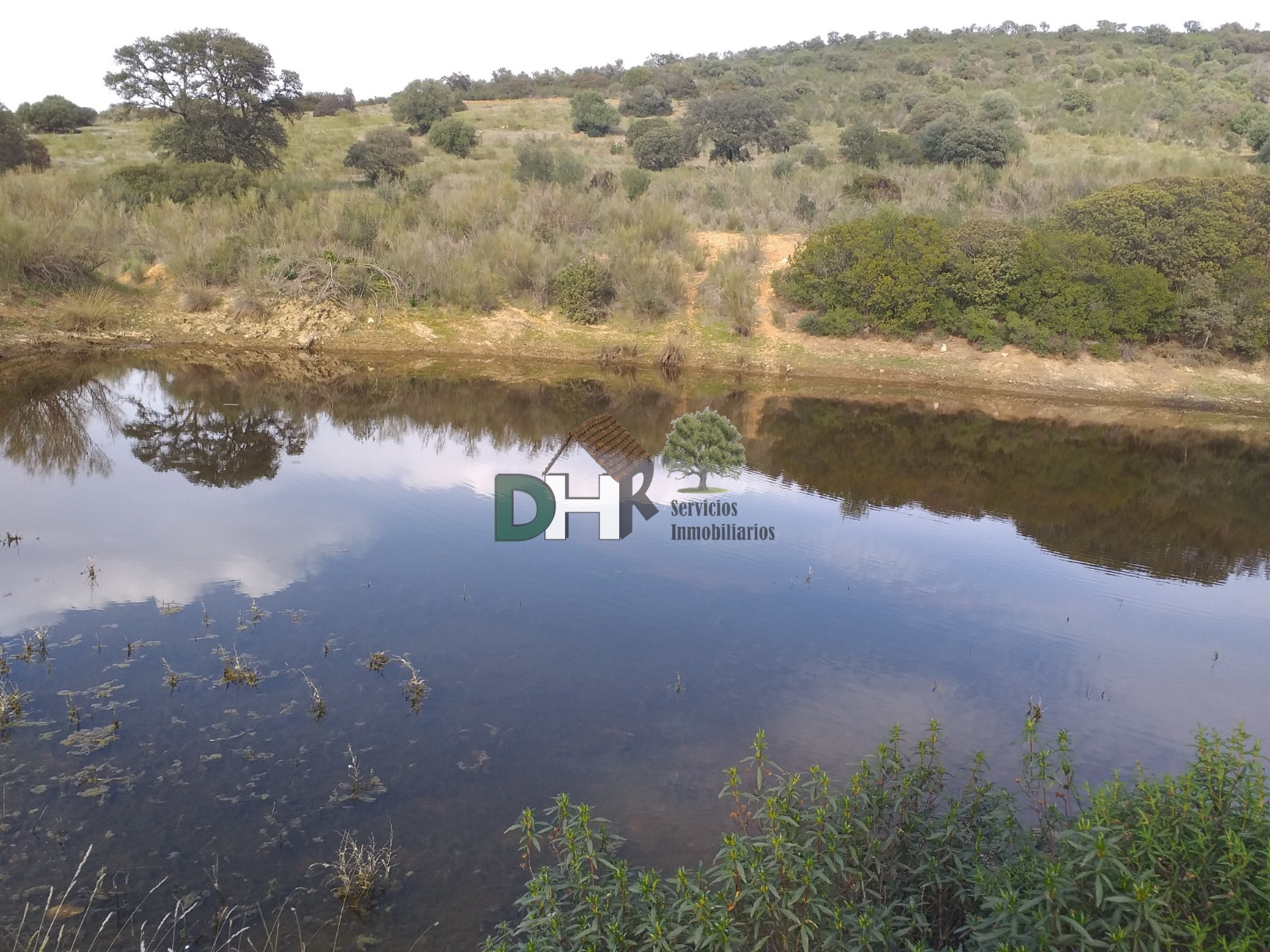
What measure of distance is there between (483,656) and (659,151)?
30.9 m

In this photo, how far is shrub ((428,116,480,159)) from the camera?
3666 centimetres

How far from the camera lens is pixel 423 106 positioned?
43594 mm

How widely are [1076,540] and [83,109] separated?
162ft

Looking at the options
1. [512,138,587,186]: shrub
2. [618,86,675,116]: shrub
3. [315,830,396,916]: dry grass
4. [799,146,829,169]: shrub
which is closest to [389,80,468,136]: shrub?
[618,86,675,116]: shrub

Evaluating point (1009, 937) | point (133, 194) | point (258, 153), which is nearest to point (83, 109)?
point (258, 153)

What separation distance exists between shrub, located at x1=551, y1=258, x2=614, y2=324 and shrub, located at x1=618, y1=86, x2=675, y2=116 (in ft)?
94.7

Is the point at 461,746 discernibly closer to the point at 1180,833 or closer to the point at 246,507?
the point at 1180,833

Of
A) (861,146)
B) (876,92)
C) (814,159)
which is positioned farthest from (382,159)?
(876,92)

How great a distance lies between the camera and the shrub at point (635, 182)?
28219 mm

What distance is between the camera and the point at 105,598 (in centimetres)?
800

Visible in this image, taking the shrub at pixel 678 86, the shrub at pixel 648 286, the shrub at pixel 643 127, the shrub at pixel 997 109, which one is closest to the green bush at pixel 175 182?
the shrub at pixel 648 286

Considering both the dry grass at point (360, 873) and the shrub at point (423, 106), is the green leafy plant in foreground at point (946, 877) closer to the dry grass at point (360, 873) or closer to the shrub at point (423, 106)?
the dry grass at point (360, 873)

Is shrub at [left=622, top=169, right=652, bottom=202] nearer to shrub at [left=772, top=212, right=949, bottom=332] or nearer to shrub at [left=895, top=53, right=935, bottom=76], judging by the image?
shrub at [left=772, top=212, right=949, bottom=332]

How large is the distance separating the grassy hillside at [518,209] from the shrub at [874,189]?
10 cm
